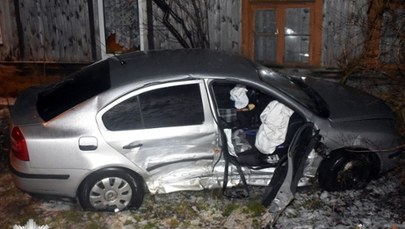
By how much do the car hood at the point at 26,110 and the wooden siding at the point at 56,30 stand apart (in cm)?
377

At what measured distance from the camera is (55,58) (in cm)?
922

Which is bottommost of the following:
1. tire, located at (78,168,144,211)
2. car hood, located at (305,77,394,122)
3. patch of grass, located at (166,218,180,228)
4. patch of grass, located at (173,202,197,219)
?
patch of grass, located at (166,218,180,228)

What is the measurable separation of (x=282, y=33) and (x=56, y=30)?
14.4 feet

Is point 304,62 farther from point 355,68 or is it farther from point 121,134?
point 121,134

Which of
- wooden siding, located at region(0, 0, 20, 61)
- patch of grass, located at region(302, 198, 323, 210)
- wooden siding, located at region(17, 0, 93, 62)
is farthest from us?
wooden siding, located at region(0, 0, 20, 61)

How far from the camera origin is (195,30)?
8.57 metres

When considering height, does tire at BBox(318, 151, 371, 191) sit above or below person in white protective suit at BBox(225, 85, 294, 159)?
below

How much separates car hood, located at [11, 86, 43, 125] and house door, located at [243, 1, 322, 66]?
4463 millimetres

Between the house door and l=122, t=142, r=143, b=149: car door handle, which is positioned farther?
the house door

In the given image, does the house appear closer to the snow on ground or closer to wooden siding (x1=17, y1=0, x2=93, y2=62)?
wooden siding (x1=17, y1=0, x2=93, y2=62)

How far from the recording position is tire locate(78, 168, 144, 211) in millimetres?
4684

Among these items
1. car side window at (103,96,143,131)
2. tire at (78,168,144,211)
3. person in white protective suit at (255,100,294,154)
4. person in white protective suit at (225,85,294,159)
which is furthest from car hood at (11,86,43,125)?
person in white protective suit at (255,100,294,154)

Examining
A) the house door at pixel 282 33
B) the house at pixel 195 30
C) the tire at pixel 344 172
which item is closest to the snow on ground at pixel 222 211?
the tire at pixel 344 172

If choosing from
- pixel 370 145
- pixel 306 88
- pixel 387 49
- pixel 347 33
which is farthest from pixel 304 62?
pixel 370 145
